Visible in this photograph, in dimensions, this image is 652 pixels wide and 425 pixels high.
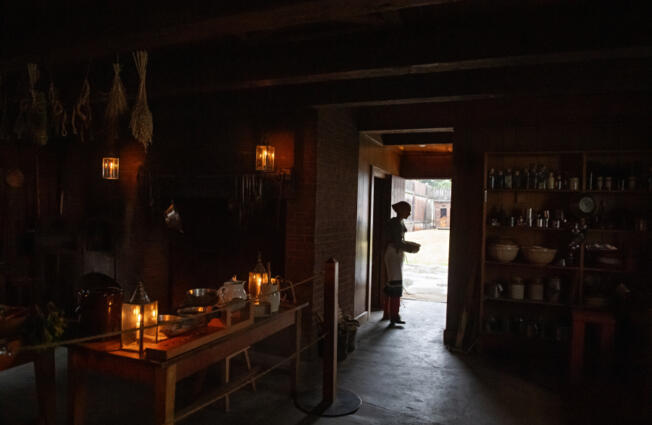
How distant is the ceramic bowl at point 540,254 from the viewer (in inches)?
194

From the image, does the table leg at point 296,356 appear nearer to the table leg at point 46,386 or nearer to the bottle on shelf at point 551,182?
the table leg at point 46,386

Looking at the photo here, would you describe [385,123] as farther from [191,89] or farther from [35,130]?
[35,130]

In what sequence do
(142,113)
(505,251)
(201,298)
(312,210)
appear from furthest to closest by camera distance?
1. (505,251)
2. (312,210)
3. (201,298)
4. (142,113)

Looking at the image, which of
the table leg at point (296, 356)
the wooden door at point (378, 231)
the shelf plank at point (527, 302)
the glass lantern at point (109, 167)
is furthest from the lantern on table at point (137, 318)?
the wooden door at point (378, 231)

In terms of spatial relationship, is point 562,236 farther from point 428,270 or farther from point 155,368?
point 428,270

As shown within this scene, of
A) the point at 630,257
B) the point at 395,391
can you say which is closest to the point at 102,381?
the point at 395,391

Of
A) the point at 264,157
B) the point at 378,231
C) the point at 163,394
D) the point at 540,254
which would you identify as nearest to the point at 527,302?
the point at 540,254

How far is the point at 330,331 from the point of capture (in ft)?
12.7

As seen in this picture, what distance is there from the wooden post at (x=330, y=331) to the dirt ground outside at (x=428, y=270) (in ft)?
15.2

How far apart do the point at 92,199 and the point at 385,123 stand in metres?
4.18

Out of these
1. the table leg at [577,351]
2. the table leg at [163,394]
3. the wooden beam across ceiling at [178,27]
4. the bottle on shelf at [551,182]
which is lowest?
the table leg at [577,351]

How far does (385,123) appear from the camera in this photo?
5.88 meters

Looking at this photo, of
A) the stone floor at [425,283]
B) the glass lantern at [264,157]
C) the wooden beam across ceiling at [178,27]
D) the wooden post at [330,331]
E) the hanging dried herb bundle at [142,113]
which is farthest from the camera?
the stone floor at [425,283]

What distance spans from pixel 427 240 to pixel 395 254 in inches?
437
